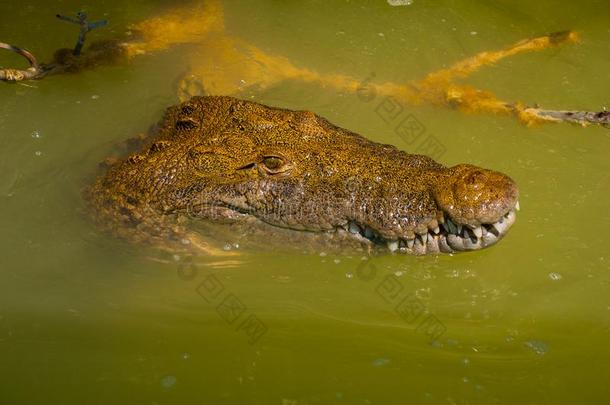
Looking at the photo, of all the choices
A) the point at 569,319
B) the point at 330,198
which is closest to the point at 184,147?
the point at 330,198

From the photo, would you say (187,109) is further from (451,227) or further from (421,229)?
(451,227)

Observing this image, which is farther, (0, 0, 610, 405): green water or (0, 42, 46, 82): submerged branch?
(0, 42, 46, 82): submerged branch

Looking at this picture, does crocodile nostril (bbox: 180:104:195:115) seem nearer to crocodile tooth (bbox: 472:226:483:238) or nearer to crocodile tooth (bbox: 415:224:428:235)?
crocodile tooth (bbox: 415:224:428:235)

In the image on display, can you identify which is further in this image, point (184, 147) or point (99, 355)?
point (184, 147)

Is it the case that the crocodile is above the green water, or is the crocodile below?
above

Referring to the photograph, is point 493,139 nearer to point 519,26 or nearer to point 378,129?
point 378,129

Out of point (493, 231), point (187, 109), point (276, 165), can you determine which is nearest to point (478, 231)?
point (493, 231)

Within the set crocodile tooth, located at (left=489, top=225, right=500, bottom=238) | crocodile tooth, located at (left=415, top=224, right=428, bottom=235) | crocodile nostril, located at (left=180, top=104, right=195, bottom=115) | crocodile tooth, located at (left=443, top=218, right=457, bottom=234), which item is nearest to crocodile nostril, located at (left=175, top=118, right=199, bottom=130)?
crocodile nostril, located at (left=180, top=104, right=195, bottom=115)
